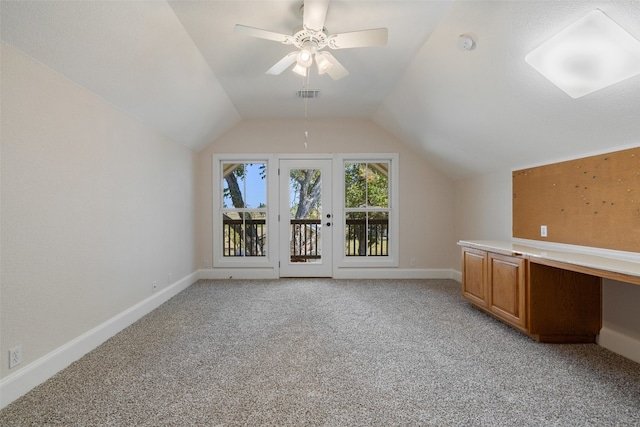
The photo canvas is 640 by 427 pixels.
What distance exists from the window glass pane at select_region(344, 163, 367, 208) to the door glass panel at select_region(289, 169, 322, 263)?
48 centimetres

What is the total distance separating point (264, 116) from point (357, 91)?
1639mm

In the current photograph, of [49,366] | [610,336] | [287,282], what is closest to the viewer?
[49,366]

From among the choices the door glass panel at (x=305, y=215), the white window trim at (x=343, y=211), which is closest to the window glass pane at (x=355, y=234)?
the white window trim at (x=343, y=211)

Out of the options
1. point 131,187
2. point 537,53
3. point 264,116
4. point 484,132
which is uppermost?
point 264,116

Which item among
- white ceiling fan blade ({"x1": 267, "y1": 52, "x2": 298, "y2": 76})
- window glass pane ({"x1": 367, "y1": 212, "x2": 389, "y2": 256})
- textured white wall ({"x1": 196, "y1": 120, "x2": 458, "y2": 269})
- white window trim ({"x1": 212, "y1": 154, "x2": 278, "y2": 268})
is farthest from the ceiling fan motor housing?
window glass pane ({"x1": 367, "y1": 212, "x2": 389, "y2": 256})

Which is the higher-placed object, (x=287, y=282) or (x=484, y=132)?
(x=484, y=132)

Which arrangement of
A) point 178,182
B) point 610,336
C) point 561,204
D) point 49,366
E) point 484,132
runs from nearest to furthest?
point 49,366 < point 610,336 < point 561,204 < point 484,132 < point 178,182

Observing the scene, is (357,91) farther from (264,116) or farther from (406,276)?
(406,276)

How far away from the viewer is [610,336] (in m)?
2.33

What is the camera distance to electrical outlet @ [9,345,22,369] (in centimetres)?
171

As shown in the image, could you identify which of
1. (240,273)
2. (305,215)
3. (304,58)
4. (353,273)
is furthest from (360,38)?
(240,273)

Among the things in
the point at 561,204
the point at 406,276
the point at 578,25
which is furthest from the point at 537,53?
the point at 406,276

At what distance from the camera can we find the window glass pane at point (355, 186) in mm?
4941

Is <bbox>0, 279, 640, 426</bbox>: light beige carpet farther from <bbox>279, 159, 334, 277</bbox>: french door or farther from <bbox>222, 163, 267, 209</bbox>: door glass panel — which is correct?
<bbox>222, 163, 267, 209</bbox>: door glass panel
